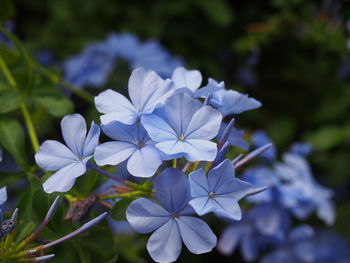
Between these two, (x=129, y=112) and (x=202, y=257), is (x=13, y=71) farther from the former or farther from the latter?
(x=202, y=257)

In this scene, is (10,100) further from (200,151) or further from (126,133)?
(200,151)

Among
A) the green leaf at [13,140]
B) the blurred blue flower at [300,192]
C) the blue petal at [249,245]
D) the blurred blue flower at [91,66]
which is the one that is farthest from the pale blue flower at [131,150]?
the blurred blue flower at [91,66]

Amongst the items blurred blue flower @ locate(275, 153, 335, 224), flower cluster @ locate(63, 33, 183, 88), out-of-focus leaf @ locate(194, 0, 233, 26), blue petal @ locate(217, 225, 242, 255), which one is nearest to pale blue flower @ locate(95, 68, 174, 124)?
blurred blue flower @ locate(275, 153, 335, 224)

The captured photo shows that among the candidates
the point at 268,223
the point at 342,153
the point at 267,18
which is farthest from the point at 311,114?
the point at 268,223

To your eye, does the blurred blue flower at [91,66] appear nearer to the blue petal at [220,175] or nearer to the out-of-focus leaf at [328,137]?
the out-of-focus leaf at [328,137]

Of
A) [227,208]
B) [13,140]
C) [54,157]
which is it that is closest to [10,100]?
[13,140]

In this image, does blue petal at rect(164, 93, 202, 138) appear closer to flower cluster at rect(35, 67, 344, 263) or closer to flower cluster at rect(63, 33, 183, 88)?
flower cluster at rect(35, 67, 344, 263)
